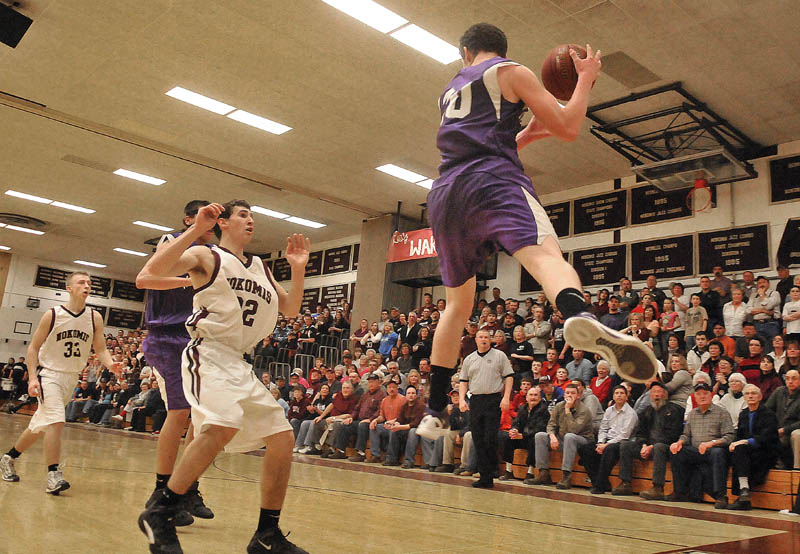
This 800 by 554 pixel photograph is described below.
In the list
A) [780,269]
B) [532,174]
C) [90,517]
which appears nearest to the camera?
[90,517]

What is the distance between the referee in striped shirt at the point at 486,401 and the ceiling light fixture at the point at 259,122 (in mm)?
6551

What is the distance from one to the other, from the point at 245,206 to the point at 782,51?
814 centimetres

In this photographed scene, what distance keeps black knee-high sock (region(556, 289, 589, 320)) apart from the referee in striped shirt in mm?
4440

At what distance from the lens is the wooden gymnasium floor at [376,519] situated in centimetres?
297

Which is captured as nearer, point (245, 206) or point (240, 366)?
point (240, 366)

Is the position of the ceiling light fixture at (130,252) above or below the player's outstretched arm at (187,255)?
above

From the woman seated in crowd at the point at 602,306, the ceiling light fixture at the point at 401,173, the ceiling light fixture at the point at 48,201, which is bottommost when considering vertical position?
the woman seated in crowd at the point at 602,306

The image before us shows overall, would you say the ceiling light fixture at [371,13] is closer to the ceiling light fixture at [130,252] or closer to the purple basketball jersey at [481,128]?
the purple basketball jersey at [481,128]

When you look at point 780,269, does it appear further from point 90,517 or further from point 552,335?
point 90,517

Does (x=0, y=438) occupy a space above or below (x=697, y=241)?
below

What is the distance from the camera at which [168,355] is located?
387cm

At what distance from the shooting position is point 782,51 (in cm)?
853

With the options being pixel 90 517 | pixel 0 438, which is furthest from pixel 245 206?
pixel 0 438

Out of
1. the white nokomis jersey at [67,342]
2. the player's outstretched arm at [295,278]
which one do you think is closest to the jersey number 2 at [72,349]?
the white nokomis jersey at [67,342]
